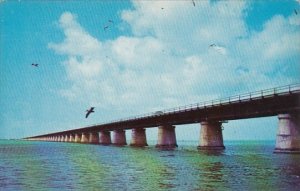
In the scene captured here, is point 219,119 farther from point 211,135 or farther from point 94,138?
point 94,138

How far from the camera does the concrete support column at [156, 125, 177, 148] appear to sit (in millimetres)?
69500

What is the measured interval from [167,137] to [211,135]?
614 inches

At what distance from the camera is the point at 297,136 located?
128 feet

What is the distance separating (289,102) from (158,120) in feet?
108

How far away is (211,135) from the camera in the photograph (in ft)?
181

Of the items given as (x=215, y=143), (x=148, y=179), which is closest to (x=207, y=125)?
(x=215, y=143)

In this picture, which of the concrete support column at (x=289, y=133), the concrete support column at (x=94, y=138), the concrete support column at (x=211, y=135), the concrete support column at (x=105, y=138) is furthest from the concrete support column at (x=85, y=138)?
the concrete support column at (x=289, y=133)

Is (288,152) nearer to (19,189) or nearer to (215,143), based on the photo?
(215,143)

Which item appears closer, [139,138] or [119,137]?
[139,138]

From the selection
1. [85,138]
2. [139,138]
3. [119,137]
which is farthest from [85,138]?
[139,138]

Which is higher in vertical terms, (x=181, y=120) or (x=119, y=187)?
(x=181, y=120)

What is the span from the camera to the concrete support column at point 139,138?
3263 inches

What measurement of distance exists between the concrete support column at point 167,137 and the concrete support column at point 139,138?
42.2 ft

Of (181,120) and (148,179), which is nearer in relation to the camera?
(148,179)
